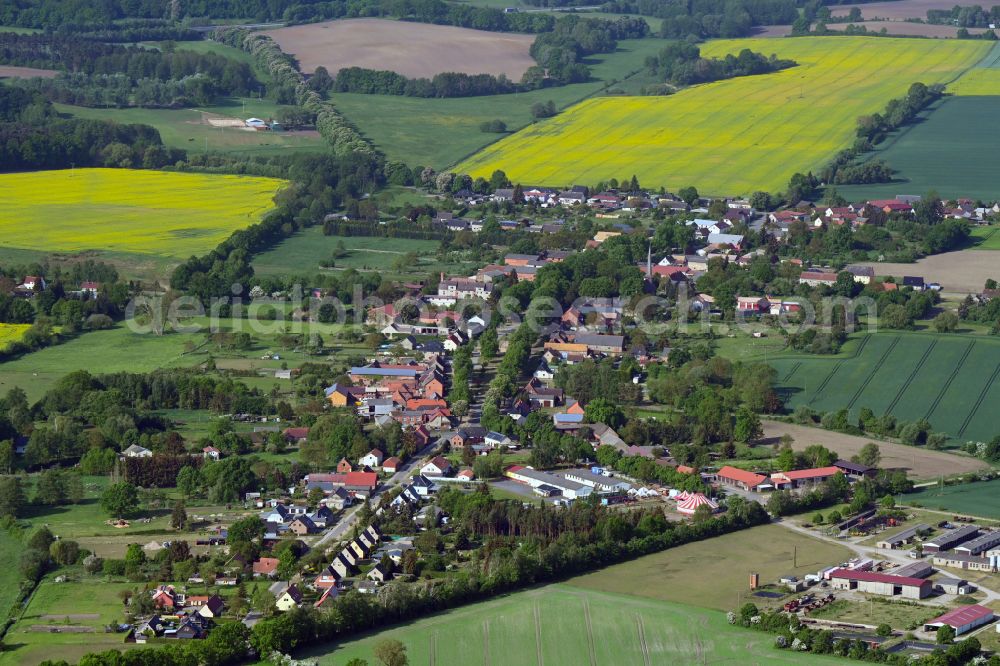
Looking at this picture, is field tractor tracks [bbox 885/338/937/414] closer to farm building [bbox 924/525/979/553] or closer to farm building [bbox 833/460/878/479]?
farm building [bbox 833/460/878/479]

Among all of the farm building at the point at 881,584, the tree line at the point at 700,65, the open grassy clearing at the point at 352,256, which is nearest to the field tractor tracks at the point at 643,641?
the farm building at the point at 881,584

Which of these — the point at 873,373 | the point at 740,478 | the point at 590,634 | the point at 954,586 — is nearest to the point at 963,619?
the point at 954,586

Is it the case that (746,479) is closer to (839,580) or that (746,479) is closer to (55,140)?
(839,580)

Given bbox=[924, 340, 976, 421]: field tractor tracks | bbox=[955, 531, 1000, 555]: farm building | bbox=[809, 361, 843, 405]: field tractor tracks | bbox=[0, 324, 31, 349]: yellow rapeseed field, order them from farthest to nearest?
bbox=[0, 324, 31, 349]: yellow rapeseed field < bbox=[809, 361, 843, 405]: field tractor tracks < bbox=[924, 340, 976, 421]: field tractor tracks < bbox=[955, 531, 1000, 555]: farm building

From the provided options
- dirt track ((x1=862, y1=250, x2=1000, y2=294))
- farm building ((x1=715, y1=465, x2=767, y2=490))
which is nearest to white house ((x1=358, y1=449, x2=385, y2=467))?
farm building ((x1=715, y1=465, x2=767, y2=490))

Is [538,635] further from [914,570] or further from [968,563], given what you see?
[968,563]

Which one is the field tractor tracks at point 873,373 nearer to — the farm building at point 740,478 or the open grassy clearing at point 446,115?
the farm building at point 740,478
